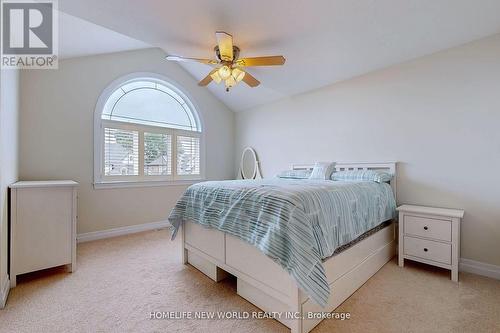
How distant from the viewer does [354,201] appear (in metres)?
2.09

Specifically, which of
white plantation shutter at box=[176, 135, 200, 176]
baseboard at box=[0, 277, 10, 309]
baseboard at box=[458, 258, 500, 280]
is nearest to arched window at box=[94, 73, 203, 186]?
white plantation shutter at box=[176, 135, 200, 176]

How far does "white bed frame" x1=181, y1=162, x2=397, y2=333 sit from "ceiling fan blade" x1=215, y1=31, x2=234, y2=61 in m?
1.79

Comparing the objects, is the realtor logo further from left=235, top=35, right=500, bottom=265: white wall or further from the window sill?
left=235, top=35, right=500, bottom=265: white wall

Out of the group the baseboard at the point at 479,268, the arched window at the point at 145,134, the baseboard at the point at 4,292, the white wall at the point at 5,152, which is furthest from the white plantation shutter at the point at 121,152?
the baseboard at the point at 479,268

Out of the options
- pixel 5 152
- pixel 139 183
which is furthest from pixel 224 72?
pixel 139 183

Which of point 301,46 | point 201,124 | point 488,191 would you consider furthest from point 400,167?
point 201,124

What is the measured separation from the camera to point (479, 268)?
7.82 feet

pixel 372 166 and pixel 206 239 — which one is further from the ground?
pixel 372 166

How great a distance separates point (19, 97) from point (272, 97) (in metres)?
3.76

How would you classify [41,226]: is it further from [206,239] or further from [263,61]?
[263,61]

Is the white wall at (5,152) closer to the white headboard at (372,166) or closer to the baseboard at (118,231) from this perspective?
the baseboard at (118,231)

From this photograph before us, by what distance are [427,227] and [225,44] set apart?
279 centimetres

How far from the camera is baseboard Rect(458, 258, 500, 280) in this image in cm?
229

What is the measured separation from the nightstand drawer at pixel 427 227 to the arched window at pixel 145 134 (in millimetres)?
3710
